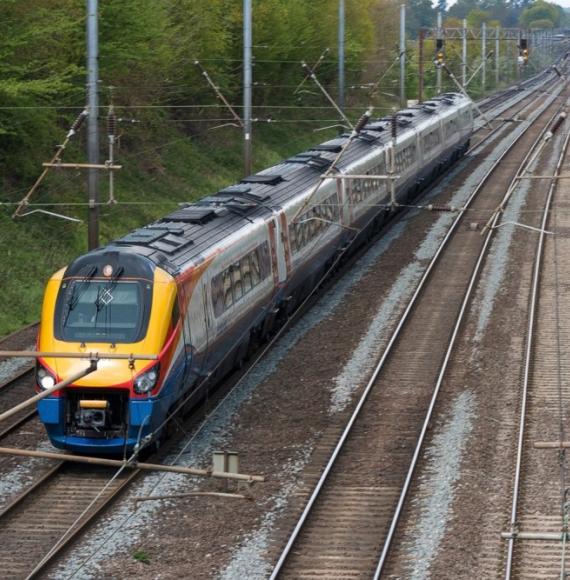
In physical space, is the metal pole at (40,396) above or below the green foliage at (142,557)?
above

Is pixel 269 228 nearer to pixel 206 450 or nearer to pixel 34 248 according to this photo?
pixel 206 450

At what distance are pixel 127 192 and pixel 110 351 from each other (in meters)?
24.4

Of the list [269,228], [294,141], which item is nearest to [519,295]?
[269,228]

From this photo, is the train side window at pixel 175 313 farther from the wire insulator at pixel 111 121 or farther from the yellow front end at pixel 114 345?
the wire insulator at pixel 111 121

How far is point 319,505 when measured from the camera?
16.8 m

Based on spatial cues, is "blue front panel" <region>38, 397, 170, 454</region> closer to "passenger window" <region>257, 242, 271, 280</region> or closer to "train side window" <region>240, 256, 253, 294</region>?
"train side window" <region>240, 256, 253, 294</region>

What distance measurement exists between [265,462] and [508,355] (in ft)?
25.1

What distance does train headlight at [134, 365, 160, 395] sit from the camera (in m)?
17.8

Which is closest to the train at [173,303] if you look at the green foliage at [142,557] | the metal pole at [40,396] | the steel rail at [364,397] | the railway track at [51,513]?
the railway track at [51,513]

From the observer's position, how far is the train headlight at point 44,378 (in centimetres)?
1797

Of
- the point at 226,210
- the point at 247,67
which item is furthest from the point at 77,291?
the point at 247,67

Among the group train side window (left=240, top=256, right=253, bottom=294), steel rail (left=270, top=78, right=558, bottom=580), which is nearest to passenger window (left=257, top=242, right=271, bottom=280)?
train side window (left=240, top=256, right=253, bottom=294)

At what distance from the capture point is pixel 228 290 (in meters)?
21.6

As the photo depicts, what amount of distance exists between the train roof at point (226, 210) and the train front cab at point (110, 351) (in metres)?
0.73
